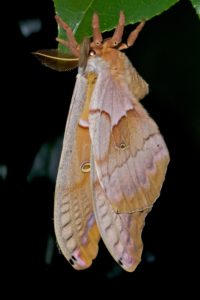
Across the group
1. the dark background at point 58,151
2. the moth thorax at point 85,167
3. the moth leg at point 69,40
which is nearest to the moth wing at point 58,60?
the moth leg at point 69,40

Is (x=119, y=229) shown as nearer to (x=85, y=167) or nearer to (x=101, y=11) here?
(x=85, y=167)

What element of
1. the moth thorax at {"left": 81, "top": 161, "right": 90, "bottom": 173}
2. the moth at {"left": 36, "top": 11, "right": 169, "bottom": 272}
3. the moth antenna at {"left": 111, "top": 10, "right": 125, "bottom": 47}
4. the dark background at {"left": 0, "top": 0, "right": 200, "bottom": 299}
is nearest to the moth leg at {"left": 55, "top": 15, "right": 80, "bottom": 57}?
the moth at {"left": 36, "top": 11, "right": 169, "bottom": 272}

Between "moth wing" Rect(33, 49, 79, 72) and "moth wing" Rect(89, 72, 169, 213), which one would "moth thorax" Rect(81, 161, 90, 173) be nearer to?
"moth wing" Rect(89, 72, 169, 213)

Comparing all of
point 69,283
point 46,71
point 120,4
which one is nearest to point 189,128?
point 46,71

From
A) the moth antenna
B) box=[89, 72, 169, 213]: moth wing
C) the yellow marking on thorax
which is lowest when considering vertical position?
box=[89, 72, 169, 213]: moth wing

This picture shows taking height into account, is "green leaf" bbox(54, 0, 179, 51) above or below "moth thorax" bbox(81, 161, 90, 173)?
above

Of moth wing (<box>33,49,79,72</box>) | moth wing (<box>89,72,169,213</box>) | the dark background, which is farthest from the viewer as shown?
the dark background

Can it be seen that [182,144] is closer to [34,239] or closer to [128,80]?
[34,239]
